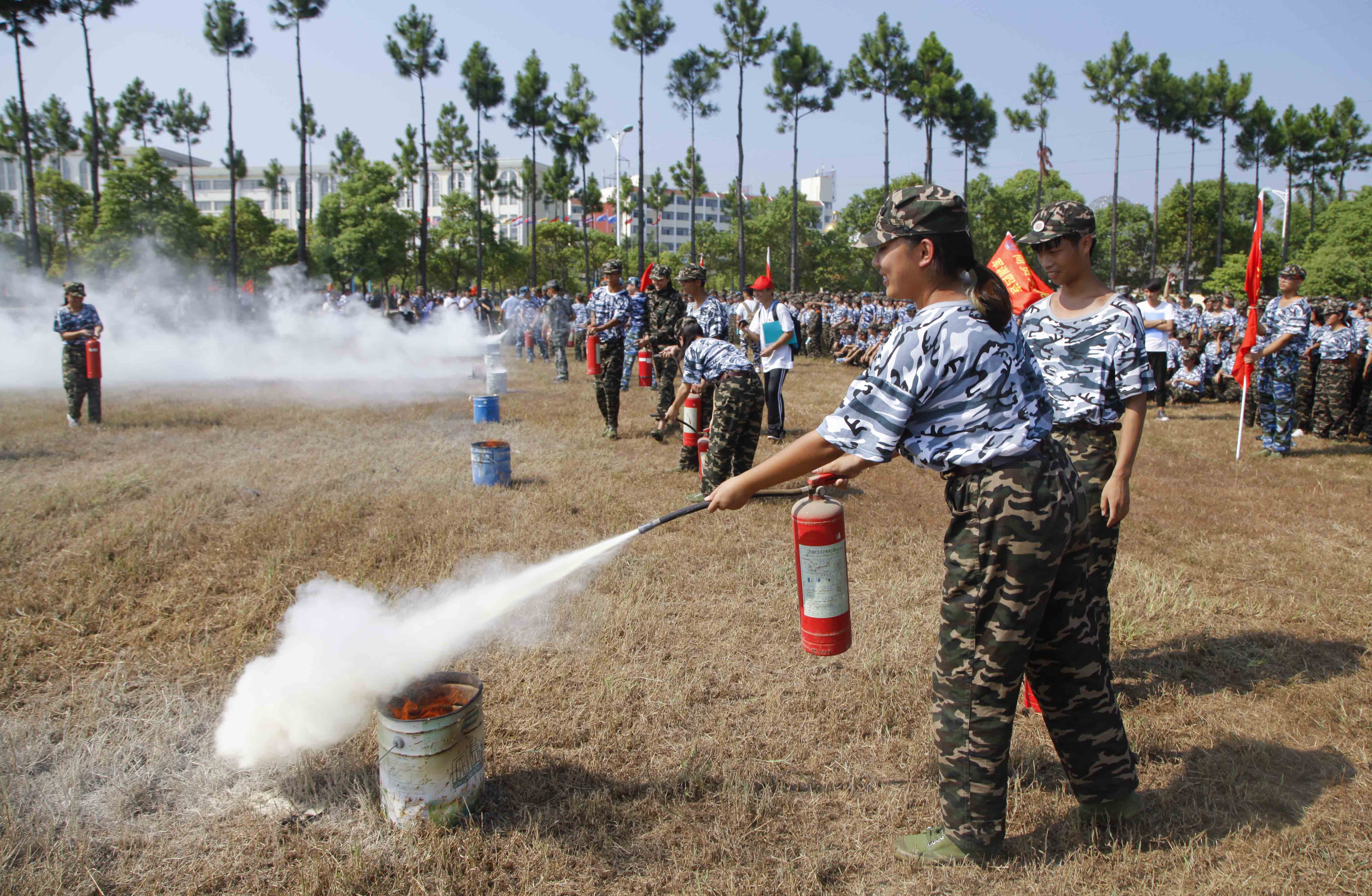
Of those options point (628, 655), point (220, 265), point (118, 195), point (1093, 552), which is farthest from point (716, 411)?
point (220, 265)

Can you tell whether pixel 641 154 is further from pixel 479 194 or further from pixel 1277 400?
pixel 1277 400


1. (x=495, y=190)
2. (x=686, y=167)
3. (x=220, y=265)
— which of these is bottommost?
(x=220, y=265)

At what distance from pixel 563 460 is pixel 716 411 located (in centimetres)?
303

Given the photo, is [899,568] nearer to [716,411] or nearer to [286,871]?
[716,411]

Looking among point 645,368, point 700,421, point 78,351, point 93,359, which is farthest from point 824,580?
point 78,351

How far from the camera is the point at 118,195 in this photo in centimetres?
3688

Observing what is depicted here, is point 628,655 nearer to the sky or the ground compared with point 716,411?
nearer to the ground

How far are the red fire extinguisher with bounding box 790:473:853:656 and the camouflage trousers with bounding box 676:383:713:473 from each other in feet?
18.5

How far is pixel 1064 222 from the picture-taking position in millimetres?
3744

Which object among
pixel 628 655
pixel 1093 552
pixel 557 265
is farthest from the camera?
pixel 557 265

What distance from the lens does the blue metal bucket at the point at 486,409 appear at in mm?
12406

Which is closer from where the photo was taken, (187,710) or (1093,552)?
(1093,552)

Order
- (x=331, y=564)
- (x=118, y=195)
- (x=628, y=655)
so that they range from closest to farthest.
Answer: (x=628, y=655)
(x=331, y=564)
(x=118, y=195)

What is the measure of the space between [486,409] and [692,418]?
4629 millimetres
